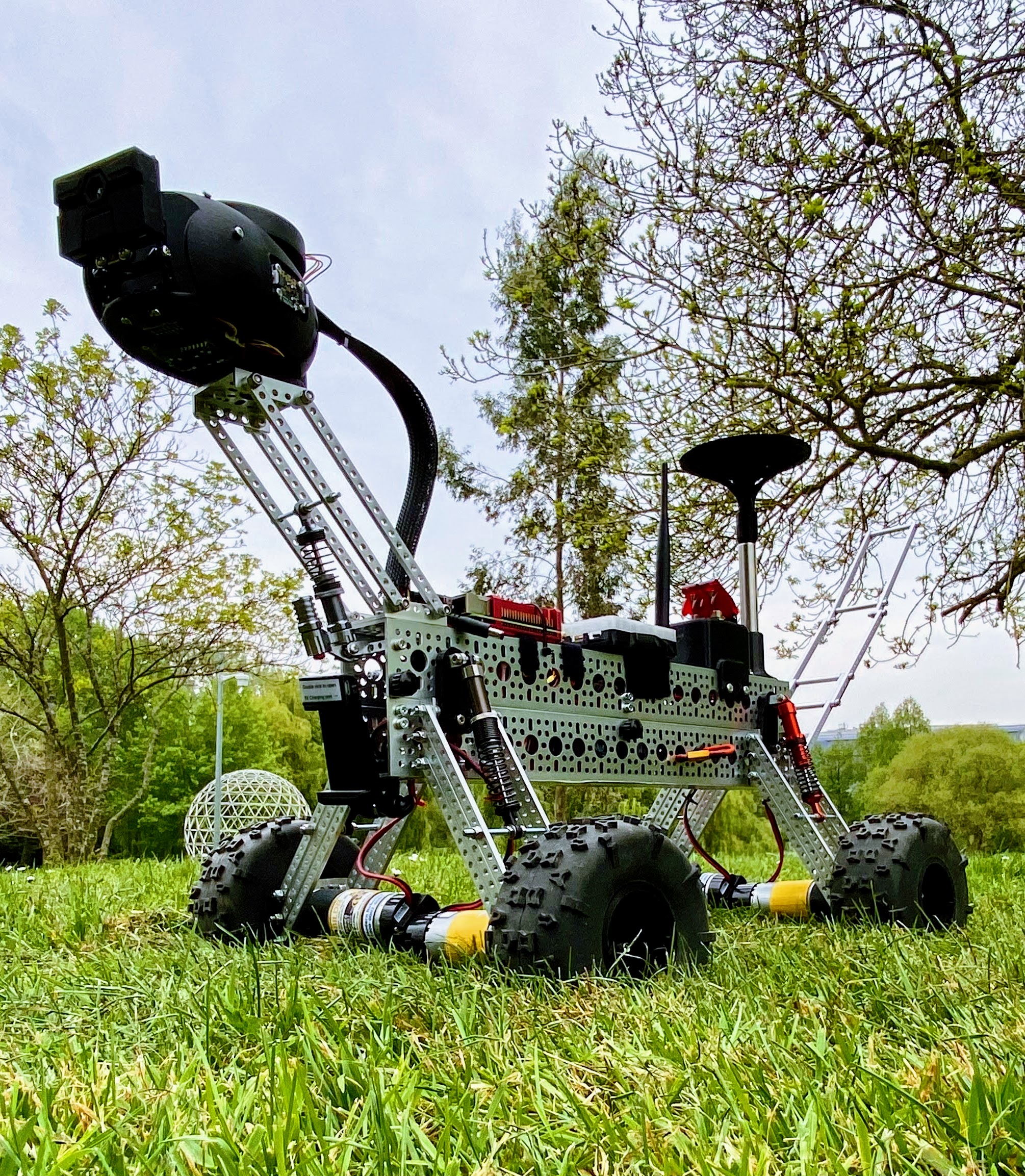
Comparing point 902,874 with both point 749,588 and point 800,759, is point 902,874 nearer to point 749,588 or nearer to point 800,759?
point 800,759

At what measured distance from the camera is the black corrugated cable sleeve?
3.30 meters

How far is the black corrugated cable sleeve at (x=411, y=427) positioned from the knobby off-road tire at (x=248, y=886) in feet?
3.61

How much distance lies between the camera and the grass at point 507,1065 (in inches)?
51.6

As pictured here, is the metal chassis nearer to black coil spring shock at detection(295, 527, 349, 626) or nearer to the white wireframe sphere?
black coil spring shock at detection(295, 527, 349, 626)

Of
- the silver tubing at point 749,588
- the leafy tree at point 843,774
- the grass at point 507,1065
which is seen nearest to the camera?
the grass at point 507,1065

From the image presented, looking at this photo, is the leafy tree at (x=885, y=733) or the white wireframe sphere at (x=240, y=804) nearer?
the white wireframe sphere at (x=240, y=804)

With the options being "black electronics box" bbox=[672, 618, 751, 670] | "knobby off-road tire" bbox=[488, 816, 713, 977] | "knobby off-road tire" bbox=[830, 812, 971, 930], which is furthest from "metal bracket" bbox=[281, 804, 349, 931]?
"knobby off-road tire" bbox=[830, 812, 971, 930]

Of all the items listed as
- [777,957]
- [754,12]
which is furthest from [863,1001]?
[754,12]

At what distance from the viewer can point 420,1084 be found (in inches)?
62.2

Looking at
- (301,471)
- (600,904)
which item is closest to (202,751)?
(301,471)

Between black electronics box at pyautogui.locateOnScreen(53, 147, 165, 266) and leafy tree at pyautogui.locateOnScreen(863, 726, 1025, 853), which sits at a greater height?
black electronics box at pyautogui.locateOnScreen(53, 147, 165, 266)

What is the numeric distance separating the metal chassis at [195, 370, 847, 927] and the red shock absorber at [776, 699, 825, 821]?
34 centimetres

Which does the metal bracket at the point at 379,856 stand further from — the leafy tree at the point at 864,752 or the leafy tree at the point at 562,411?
the leafy tree at the point at 864,752

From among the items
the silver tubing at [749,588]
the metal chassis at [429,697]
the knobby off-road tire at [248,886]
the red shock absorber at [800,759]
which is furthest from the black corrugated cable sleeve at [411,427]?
the red shock absorber at [800,759]
